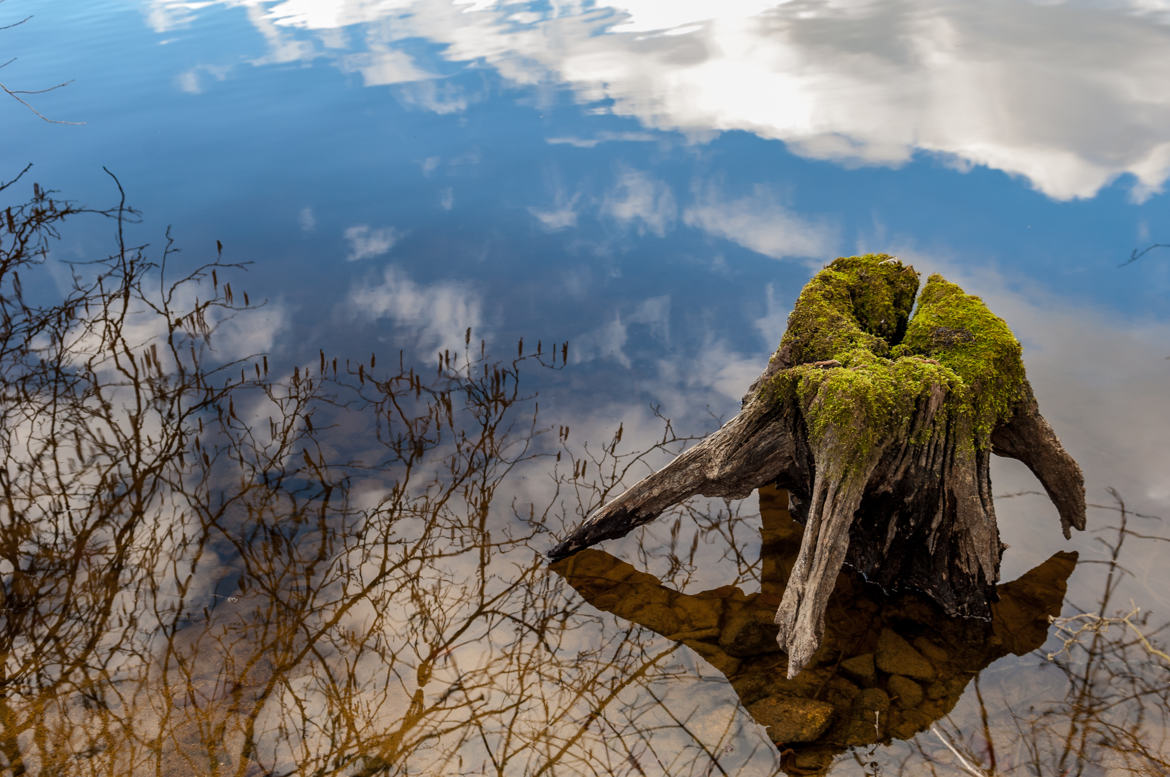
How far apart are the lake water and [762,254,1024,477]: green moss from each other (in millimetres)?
1221

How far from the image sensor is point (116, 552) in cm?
599

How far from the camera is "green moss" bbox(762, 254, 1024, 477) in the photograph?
4.98 metres

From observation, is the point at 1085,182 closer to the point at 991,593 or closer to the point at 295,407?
the point at 991,593

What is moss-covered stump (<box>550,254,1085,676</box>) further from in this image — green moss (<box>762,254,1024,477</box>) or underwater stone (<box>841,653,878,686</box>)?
underwater stone (<box>841,653,878,686</box>)

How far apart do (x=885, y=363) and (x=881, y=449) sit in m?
0.58

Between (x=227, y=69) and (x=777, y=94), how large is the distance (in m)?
11.1

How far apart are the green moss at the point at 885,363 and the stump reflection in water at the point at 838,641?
42.6 inches

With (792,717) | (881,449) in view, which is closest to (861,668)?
(792,717)

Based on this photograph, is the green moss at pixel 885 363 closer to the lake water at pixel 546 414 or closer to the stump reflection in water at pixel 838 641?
the stump reflection in water at pixel 838 641

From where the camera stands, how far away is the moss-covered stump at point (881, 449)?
196 inches

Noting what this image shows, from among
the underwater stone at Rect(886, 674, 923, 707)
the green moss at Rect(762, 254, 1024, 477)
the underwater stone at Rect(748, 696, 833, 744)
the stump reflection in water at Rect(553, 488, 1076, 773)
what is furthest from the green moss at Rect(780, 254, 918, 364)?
the underwater stone at Rect(748, 696, 833, 744)

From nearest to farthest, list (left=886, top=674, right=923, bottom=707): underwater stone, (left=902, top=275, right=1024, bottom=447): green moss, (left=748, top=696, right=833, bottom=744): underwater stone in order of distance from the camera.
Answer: (left=748, top=696, right=833, bottom=744): underwater stone < (left=886, top=674, right=923, bottom=707): underwater stone < (left=902, top=275, right=1024, bottom=447): green moss

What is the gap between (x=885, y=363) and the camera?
5277 millimetres

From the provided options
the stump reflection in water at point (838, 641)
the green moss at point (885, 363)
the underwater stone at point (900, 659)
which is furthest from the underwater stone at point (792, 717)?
the green moss at point (885, 363)
